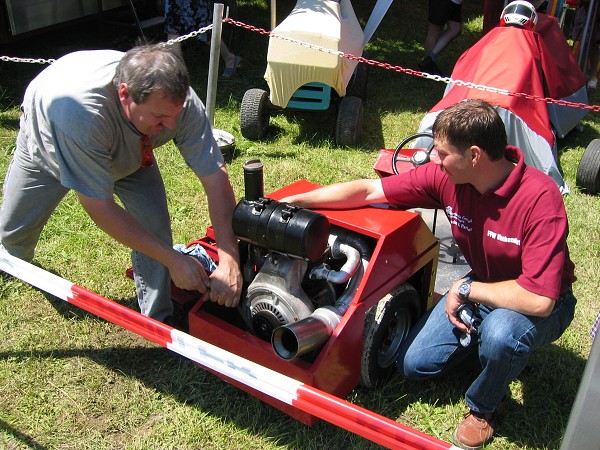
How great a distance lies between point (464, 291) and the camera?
2568 mm

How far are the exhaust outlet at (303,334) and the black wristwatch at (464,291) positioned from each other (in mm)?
510

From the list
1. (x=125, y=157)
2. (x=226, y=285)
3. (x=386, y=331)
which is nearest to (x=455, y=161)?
(x=386, y=331)

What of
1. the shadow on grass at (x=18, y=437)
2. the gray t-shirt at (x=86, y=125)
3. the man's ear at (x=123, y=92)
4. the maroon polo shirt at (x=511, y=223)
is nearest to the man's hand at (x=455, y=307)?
the maroon polo shirt at (x=511, y=223)

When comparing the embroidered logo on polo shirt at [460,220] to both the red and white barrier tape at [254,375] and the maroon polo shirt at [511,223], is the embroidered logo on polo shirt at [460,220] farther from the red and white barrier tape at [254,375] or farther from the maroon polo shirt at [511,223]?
the red and white barrier tape at [254,375]

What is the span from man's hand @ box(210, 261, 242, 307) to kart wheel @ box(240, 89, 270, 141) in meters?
3.15

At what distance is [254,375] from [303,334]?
0.24m

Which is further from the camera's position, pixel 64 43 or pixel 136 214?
pixel 64 43

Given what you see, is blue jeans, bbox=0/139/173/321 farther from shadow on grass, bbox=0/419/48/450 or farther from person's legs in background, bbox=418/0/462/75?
person's legs in background, bbox=418/0/462/75

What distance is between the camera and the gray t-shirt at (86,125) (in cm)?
254

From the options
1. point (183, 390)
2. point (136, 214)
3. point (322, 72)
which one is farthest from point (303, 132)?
point (183, 390)

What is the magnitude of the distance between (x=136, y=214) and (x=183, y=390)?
876mm

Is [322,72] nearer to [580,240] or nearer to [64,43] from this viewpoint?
[580,240]

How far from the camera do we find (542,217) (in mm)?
2389

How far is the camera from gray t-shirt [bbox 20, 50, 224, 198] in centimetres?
254
